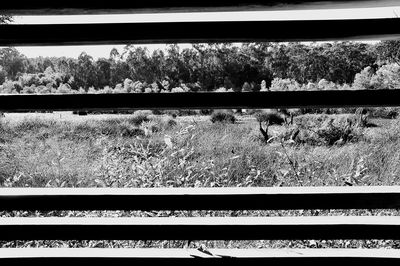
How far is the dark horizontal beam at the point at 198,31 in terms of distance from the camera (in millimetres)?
1453

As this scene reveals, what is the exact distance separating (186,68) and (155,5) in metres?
2.62

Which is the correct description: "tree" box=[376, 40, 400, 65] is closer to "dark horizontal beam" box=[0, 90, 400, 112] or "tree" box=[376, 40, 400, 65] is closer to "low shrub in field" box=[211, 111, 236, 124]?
"low shrub in field" box=[211, 111, 236, 124]

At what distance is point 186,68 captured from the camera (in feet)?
13.3

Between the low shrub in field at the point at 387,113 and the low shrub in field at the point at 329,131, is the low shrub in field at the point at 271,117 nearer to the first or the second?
the low shrub in field at the point at 329,131

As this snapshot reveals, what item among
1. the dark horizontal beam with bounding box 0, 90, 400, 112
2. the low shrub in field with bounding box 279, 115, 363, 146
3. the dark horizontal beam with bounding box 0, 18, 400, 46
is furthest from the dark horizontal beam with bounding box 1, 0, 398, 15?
the low shrub in field with bounding box 279, 115, 363, 146

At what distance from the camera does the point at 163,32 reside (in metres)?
1.47

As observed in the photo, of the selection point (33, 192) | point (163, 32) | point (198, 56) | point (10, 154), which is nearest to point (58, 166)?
point (10, 154)

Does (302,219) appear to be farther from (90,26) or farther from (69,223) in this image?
(90,26)

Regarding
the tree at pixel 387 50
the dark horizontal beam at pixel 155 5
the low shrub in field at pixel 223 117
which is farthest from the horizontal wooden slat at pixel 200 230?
the low shrub in field at pixel 223 117

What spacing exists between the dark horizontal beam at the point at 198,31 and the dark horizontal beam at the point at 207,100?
0.19 metres

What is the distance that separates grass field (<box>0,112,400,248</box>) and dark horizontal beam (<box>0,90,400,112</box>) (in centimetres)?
159

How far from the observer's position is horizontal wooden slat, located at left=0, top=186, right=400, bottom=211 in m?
1.52

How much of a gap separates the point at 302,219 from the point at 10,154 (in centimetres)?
439
